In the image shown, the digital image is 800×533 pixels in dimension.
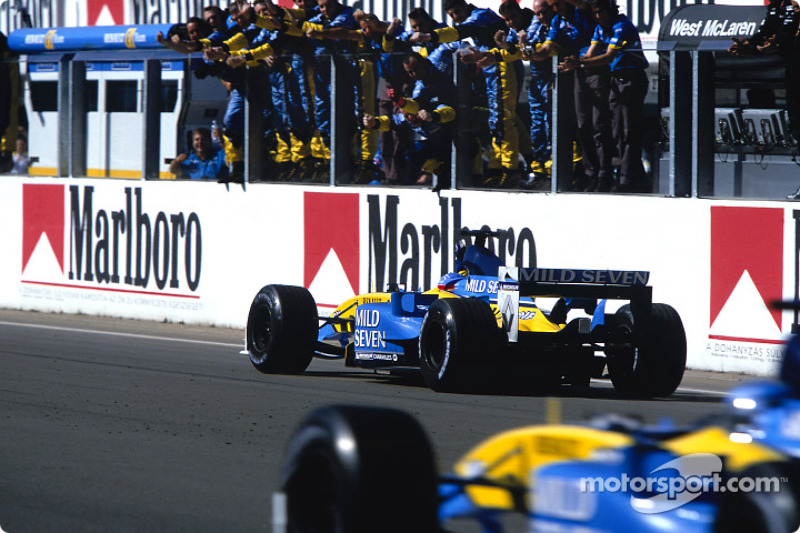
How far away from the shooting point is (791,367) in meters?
4.45

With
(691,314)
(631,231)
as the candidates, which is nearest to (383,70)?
(631,231)

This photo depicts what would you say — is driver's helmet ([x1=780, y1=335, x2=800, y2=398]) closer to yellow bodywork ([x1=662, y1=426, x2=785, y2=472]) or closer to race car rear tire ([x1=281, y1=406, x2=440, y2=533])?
yellow bodywork ([x1=662, y1=426, x2=785, y2=472])

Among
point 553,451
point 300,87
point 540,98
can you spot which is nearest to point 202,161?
point 300,87

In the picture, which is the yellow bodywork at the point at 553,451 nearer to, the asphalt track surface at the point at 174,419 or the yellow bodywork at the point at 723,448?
the yellow bodywork at the point at 723,448

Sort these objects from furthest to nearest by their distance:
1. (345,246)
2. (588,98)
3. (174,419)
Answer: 1. (345,246)
2. (588,98)
3. (174,419)

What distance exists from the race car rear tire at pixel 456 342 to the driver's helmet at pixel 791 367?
5538 millimetres

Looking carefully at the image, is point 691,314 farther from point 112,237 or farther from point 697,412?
point 112,237

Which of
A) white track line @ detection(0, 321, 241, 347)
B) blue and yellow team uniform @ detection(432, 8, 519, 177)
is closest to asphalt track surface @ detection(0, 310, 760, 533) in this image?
white track line @ detection(0, 321, 241, 347)

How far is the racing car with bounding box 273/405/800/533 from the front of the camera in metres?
3.94

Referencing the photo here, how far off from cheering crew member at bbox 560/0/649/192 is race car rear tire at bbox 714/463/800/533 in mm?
9428

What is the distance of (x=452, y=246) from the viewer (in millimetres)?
14414

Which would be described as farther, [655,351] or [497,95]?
[497,95]

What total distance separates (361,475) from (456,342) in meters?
5.63

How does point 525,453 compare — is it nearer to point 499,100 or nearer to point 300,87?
point 499,100
